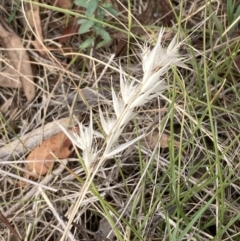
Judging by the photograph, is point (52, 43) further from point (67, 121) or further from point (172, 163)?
point (172, 163)

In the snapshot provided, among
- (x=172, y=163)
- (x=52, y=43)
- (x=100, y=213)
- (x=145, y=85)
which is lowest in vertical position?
(x=100, y=213)

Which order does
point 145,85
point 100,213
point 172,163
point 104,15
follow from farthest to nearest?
1. point 104,15
2. point 100,213
3. point 172,163
4. point 145,85

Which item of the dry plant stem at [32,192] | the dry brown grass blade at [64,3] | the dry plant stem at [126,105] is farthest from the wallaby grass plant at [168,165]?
the dry plant stem at [126,105]

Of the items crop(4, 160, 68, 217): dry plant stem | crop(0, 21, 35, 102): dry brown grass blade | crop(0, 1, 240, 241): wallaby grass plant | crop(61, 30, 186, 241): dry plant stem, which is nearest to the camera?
crop(61, 30, 186, 241): dry plant stem

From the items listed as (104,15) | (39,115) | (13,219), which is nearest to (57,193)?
(13,219)

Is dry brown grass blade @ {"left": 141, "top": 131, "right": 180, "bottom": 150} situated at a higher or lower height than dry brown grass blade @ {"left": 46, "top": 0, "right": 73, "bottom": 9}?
lower

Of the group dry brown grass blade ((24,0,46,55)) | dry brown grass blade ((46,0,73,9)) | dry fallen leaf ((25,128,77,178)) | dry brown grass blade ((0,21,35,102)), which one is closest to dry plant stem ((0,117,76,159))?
dry fallen leaf ((25,128,77,178))

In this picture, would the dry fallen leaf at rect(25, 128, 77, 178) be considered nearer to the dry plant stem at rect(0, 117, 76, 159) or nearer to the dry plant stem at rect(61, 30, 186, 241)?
the dry plant stem at rect(0, 117, 76, 159)
